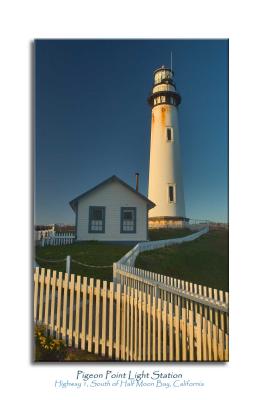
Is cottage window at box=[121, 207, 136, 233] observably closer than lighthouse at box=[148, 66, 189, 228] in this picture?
No

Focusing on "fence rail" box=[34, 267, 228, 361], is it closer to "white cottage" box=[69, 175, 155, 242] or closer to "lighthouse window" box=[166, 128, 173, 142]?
"white cottage" box=[69, 175, 155, 242]

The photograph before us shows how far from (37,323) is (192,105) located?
4.46m

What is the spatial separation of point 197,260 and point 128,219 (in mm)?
3854

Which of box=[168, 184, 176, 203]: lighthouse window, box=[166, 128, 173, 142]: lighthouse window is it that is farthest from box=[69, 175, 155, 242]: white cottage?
box=[166, 128, 173, 142]: lighthouse window

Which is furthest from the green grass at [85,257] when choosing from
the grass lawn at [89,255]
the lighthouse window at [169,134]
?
the lighthouse window at [169,134]

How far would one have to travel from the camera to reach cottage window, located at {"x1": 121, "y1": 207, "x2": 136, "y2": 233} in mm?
8750

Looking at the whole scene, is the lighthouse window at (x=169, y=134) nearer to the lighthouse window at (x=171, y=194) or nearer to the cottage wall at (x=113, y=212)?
the lighthouse window at (x=171, y=194)

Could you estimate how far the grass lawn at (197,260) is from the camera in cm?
369

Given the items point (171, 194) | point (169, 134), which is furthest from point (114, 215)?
point (169, 134)

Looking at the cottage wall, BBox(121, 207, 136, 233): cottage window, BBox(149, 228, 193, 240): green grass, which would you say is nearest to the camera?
BBox(149, 228, 193, 240): green grass

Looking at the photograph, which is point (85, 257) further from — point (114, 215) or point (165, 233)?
point (165, 233)

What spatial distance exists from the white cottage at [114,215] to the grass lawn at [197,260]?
1.62 m

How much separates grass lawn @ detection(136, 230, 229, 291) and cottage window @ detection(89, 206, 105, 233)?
211cm
